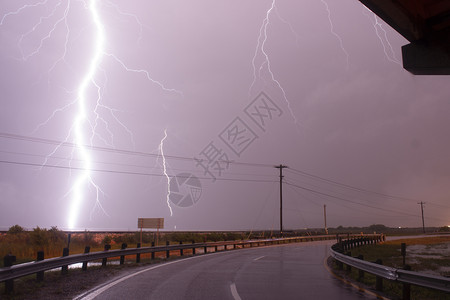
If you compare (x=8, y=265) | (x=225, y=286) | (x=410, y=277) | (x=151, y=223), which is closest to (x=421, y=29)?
(x=410, y=277)

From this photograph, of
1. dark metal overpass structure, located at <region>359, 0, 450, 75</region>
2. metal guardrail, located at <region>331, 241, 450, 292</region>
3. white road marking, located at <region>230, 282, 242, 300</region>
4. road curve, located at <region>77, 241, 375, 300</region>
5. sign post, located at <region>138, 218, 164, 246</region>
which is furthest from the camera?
sign post, located at <region>138, 218, 164, 246</region>

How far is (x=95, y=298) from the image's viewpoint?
7.64 metres

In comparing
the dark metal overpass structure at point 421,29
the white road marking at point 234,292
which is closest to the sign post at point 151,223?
the white road marking at point 234,292

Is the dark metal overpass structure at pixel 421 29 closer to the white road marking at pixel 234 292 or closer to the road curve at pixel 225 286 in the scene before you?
the road curve at pixel 225 286

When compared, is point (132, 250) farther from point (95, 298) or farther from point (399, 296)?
point (399, 296)

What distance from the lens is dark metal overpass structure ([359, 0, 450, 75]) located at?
24.3 ft

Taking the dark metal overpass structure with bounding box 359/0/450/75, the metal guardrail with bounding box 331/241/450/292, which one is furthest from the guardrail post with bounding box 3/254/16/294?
the dark metal overpass structure with bounding box 359/0/450/75

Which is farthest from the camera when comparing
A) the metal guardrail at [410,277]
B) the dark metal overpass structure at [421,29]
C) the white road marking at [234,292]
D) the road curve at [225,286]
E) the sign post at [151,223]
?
the sign post at [151,223]

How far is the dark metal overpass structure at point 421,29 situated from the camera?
741 centimetres

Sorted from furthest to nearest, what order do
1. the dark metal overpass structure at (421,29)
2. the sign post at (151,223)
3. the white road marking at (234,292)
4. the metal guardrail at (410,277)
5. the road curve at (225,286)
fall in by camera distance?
1. the sign post at (151,223)
2. the road curve at (225,286)
3. the white road marking at (234,292)
4. the dark metal overpass structure at (421,29)
5. the metal guardrail at (410,277)

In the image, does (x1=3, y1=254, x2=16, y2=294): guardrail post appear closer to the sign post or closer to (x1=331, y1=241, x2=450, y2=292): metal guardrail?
(x1=331, y1=241, x2=450, y2=292): metal guardrail

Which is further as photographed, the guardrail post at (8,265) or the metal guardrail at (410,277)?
the guardrail post at (8,265)

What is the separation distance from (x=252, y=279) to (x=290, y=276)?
1.49 m

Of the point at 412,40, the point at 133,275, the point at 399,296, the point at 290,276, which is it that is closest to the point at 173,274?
the point at 133,275
